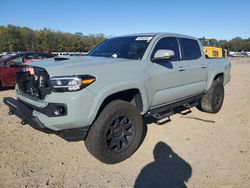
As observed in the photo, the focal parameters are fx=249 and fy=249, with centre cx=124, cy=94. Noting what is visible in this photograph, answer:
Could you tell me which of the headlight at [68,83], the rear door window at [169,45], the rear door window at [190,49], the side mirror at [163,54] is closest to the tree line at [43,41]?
the rear door window at [190,49]

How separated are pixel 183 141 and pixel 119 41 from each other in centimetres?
231

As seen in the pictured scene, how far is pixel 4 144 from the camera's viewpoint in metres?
4.45

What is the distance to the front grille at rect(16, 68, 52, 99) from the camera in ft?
11.3

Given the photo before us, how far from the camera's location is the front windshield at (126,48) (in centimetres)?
443

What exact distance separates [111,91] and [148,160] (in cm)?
128

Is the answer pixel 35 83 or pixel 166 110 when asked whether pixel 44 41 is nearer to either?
pixel 166 110

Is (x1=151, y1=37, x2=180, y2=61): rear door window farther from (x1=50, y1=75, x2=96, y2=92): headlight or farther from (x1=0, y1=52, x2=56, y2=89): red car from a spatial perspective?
(x1=0, y1=52, x2=56, y2=89): red car

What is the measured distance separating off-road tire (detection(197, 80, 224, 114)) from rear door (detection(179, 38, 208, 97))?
44 centimetres

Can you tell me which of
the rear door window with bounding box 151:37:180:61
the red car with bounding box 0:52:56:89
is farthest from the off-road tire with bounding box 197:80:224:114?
the red car with bounding box 0:52:56:89

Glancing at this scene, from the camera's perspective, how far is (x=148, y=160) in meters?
3.92

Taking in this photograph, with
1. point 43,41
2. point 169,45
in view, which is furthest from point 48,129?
point 43,41

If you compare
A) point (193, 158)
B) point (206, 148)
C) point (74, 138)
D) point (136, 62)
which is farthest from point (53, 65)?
point (206, 148)

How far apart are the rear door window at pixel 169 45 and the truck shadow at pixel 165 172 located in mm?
1837

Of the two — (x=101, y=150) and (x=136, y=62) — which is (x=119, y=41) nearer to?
(x=136, y=62)
